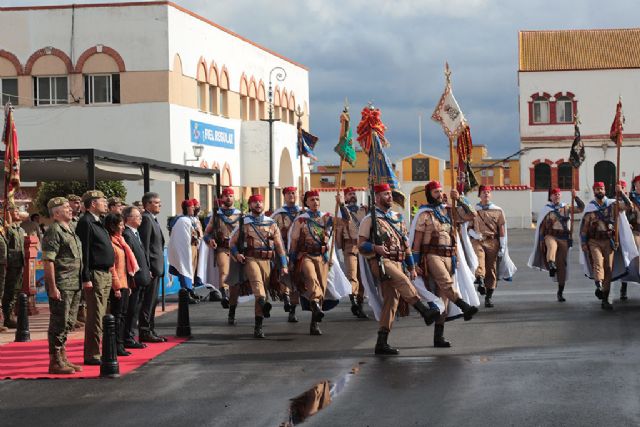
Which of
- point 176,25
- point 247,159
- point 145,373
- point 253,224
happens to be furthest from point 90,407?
point 247,159

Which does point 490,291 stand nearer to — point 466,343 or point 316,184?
point 466,343

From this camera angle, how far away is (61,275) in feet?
40.0

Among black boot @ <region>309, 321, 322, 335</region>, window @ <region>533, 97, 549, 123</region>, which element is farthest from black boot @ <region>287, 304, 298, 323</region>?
window @ <region>533, 97, 549, 123</region>

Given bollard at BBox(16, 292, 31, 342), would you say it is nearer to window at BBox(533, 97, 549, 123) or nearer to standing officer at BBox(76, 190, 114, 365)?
standing officer at BBox(76, 190, 114, 365)

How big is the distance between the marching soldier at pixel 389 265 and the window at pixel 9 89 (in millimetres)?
31466

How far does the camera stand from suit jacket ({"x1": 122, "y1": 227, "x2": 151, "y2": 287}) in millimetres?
13891

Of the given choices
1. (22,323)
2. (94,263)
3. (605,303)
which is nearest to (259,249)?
(22,323)

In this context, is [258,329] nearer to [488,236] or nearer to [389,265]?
[389,265]

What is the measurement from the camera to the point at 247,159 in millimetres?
49312

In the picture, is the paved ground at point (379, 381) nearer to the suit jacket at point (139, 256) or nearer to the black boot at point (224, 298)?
the suit jacket at point (139, 256)

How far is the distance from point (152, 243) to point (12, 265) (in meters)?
3.00

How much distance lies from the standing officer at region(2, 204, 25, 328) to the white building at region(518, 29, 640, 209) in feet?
192

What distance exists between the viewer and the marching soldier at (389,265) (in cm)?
1333

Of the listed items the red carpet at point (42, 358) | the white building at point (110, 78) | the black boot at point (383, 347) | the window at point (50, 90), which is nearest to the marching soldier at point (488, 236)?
the red carpet at point (42, 358)
